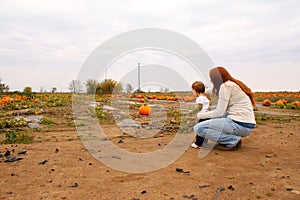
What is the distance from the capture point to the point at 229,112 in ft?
13.6

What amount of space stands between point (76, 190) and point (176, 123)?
4.40 m

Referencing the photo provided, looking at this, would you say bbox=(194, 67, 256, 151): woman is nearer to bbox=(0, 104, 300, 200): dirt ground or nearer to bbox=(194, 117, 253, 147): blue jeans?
bbox=(194, 117, 253, 147): blue jeans

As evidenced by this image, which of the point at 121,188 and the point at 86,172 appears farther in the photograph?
the point at 86,172

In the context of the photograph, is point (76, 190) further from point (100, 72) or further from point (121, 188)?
point (100, 72)

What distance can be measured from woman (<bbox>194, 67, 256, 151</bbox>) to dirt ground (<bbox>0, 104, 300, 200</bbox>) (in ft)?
0.78

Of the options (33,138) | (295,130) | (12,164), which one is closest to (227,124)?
(295,130)

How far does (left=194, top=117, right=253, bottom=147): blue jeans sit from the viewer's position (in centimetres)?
409

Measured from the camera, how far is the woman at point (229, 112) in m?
4.00

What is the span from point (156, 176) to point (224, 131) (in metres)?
1.71

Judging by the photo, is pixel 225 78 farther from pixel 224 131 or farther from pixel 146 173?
pixel 146 173

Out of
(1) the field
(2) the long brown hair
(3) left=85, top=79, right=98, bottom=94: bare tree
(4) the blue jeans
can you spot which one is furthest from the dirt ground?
(3) left=85, top=79, right=98, bottom=94: bare tree

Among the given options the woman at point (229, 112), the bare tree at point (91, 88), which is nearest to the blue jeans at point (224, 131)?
the woman at point (229, 112)

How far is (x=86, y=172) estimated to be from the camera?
9.93 feet

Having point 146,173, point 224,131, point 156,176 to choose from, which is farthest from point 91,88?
point 156,176
